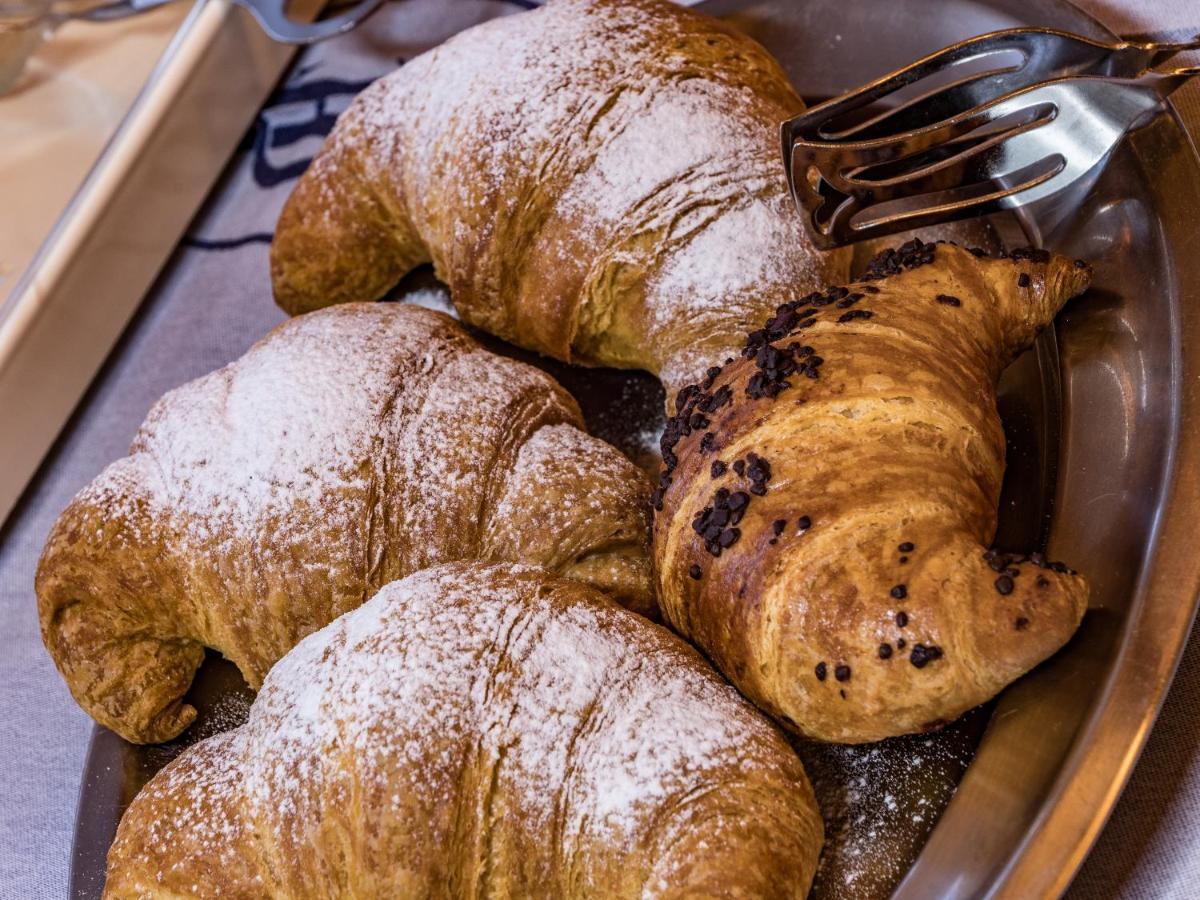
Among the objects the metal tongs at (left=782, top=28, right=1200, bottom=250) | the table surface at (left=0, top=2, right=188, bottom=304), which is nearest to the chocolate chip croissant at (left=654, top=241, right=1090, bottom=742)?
the metal tongs at (left=782, top=28, right=1200, bottom=250)

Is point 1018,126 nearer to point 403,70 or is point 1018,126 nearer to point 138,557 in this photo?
point 403,70

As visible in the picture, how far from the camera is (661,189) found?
146cm

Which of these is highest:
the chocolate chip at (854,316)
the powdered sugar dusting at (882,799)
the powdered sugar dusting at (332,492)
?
the chocolate chip at (854,316)

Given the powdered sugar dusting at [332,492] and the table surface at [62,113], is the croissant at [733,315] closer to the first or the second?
the powdered sugar dusting at [332,492]

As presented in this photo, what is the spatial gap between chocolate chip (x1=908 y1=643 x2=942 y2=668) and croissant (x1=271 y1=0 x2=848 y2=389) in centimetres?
54

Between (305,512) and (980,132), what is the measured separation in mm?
944

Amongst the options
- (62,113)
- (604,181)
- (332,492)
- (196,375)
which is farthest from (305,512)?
(62,113)

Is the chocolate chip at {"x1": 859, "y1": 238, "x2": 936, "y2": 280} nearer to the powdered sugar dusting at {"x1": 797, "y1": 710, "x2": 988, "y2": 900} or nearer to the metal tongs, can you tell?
the metal tongs

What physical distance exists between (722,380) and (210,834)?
70 centimetres

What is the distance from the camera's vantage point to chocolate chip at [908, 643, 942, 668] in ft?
3.32

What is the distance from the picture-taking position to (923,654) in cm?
101

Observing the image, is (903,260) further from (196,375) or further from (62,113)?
(62,113)

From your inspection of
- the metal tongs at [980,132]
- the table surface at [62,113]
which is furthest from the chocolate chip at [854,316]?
the table surface at [62,113]

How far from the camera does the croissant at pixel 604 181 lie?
1459 millimetres
